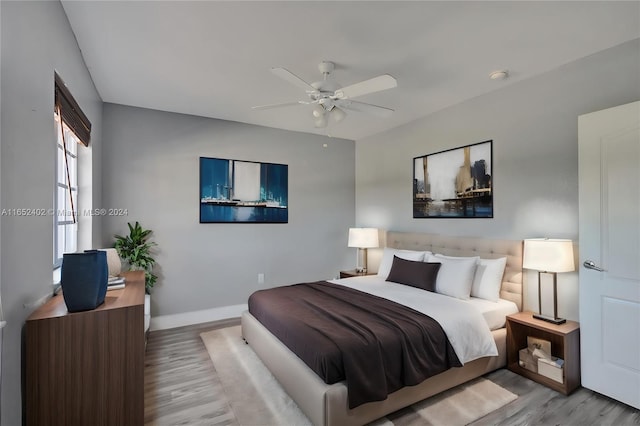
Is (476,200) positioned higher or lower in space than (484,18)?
lower

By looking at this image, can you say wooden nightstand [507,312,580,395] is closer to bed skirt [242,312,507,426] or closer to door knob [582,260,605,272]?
bed skirt [242,312,507,426]

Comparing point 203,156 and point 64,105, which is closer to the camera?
point 64,105

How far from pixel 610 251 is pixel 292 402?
8.88ft

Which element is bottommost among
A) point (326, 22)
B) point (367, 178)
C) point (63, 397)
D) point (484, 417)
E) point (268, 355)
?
point (484, 417)

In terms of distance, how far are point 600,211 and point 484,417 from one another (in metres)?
1.83

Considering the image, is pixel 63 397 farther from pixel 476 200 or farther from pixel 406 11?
pixel 476 200

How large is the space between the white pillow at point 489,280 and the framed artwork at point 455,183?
56cm

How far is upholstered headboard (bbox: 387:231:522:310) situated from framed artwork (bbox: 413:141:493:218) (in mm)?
293

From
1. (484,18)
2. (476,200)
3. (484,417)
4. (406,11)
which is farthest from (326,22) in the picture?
(484,417)

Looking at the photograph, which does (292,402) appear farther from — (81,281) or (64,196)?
(64,196)

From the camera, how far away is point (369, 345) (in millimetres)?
2053

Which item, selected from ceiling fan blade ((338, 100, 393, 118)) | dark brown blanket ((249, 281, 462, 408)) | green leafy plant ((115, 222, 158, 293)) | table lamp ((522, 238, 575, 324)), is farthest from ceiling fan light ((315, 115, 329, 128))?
green leafy plant ((115, 222, 158, 293))

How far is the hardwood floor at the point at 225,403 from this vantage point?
2.17m

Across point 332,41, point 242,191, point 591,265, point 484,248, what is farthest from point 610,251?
point 242,191
